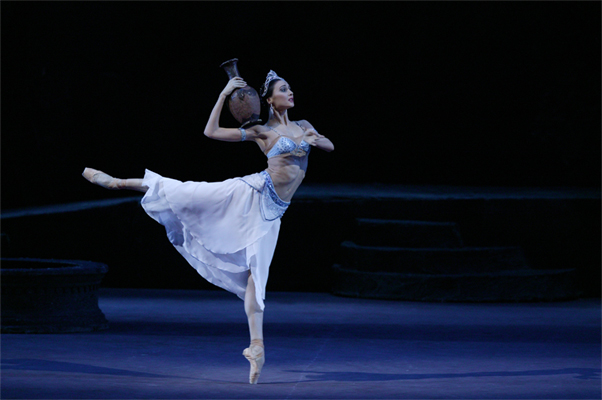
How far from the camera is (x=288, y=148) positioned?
4.59 meters

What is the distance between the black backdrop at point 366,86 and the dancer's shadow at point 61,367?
531 cm

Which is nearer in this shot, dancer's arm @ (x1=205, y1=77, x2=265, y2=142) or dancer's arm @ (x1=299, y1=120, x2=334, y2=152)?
dancer's arm @ (x1=205, y1=77, x2=265, y2=142)

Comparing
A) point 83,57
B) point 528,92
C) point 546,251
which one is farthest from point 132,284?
point 528,92

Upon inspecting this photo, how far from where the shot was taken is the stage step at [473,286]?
7.84 meters

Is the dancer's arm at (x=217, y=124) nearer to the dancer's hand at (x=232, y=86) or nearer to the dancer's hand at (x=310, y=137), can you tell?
the dancer's hand at (x=232, y=86)

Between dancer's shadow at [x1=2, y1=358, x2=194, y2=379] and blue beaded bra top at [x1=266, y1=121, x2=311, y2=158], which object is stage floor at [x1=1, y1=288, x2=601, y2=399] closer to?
dancer's shadow at [x1=2, y1=358, x2=194, y2=379]

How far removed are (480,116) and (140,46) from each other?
421 cm

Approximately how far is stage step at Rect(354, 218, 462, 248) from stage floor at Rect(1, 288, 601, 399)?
2.62 feet

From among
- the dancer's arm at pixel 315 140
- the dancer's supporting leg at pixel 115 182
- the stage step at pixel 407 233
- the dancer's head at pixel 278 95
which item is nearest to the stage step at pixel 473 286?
the stage step at pixel 407 233

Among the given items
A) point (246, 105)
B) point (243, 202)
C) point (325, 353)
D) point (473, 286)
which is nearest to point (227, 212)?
point (243, 202)

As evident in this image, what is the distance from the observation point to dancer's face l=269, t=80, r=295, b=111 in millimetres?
4691

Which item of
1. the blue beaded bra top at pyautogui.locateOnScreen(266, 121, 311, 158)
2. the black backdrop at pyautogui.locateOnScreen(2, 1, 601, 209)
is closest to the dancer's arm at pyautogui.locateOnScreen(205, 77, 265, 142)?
the blue beaded bra top at pyautogui.locateOnScreen(266, 121, 311, 158)

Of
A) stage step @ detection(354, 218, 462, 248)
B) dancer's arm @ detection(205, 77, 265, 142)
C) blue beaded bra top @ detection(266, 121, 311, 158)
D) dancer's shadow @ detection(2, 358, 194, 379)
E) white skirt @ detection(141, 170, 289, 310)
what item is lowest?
dancer's shadow @ detection(2, 358, 194, 379)

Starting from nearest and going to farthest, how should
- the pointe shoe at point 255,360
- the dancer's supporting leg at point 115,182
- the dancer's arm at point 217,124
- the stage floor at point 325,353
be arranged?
the stage floor at point 325,353, the pointe shoe at point 255,360, the dancer's arm at point 217,124, the dancer's supporting leg at point 115,182
